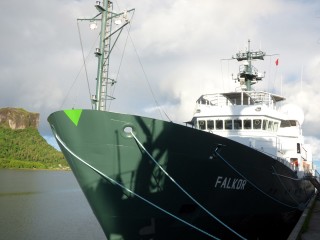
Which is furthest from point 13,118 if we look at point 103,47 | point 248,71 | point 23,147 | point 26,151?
point 103,47

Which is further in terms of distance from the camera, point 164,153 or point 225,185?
point 225,185

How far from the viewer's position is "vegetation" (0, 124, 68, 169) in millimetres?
141925

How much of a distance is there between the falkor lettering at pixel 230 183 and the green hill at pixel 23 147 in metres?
135

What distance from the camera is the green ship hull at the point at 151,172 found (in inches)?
386

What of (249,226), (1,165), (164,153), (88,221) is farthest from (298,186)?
(1,165)

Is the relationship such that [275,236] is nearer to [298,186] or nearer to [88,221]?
[298,186]

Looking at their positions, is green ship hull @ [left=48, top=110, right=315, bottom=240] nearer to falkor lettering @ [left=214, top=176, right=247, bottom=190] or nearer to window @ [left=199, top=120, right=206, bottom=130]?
falkor lettering @ [left=214, top=176, right=247, bottom=190]

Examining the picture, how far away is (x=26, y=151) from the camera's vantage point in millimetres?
162750

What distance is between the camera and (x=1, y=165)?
432ft

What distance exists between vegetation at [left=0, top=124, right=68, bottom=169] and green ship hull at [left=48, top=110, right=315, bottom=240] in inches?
5294

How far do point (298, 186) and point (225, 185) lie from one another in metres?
9.30

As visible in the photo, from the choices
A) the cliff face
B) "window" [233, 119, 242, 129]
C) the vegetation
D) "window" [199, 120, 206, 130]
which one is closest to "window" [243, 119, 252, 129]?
"window" [233, 119, 242, 129]

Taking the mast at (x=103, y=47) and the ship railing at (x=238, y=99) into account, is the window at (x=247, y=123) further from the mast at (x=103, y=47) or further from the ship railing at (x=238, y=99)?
the mast at (x=103, y=47)

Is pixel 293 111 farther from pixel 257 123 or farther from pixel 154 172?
pixel 154 172
